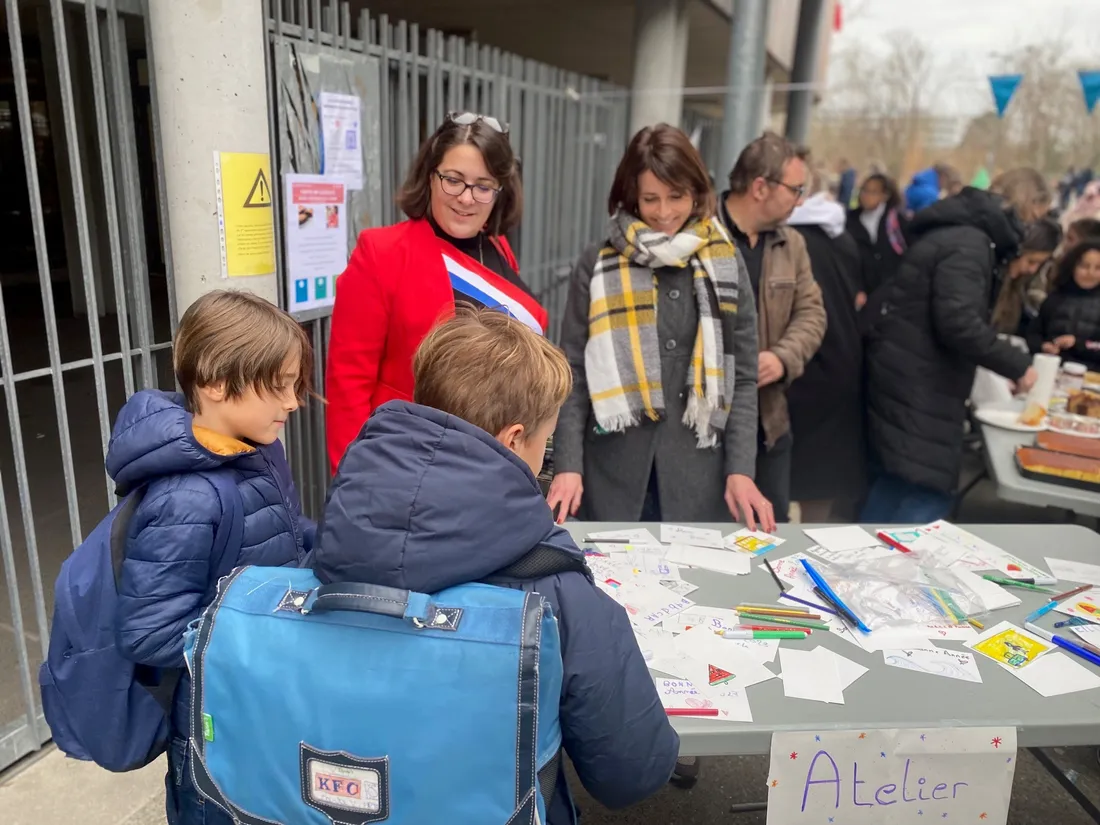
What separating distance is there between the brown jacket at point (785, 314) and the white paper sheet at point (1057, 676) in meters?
1.40

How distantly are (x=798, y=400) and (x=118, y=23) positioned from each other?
8.77 ft

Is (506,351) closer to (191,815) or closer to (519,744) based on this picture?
(519,744)

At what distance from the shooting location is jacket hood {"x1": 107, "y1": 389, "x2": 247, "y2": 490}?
1.30 metres

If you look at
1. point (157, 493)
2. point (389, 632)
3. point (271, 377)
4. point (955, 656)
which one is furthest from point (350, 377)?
point (955, 656)

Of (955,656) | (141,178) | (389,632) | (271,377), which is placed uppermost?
(141,178)

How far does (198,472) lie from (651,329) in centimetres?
131

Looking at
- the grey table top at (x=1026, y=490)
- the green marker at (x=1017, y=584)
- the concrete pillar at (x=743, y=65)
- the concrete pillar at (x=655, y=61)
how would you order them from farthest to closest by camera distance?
the concrete pillar at (x=655, y=61) → the concrete pillar at (x=743, y=65) → the grey table top at (x=1026, y=490) → the green marker at (x=1017, y=584)

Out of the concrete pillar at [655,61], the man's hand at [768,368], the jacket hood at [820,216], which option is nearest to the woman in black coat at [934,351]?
the jacket hood at [820,216]

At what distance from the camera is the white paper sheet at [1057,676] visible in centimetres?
149

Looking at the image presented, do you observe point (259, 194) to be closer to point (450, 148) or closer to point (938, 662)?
point (450, 148)

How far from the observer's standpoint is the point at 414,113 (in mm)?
3609

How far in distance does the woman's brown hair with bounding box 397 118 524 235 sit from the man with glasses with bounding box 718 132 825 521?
2.99 ft

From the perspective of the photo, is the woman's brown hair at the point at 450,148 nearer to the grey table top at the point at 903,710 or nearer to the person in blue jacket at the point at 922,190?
the grey table top at the point at 903,710

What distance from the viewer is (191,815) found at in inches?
52.4
